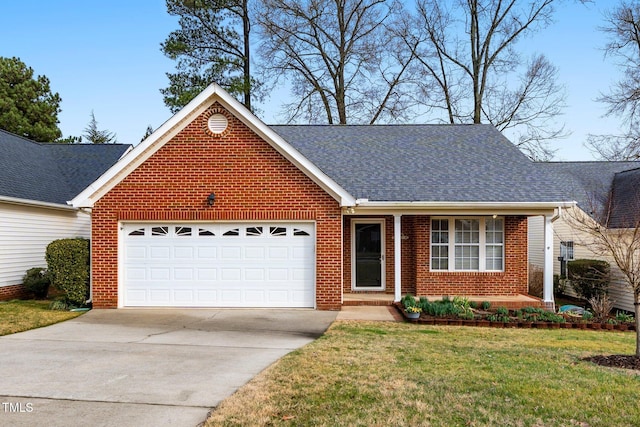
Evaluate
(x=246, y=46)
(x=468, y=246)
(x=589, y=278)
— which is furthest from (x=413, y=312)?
(x=246, y=46)

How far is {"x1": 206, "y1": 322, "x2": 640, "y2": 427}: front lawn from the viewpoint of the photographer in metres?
4.92

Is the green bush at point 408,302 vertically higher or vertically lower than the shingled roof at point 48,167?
lower

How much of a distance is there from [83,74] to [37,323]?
1867 centimetres

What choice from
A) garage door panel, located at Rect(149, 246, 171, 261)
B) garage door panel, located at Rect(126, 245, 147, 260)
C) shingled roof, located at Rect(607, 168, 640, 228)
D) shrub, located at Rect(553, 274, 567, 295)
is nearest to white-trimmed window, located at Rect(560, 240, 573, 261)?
shrub, located at Rect(553, 274, 567, 295)

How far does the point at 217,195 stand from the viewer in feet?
41.4

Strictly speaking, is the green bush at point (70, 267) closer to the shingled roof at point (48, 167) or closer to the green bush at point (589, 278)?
the shingled roof at point (48, 167)

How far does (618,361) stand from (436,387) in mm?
3427

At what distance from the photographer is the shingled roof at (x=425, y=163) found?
13.6 metres

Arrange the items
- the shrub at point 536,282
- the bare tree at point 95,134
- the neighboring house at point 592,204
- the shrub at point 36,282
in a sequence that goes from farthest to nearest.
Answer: the bare tree at point 95,134
the shrub at point 536,282
the neighboring house at point 592,204
the shrub at point 36,282

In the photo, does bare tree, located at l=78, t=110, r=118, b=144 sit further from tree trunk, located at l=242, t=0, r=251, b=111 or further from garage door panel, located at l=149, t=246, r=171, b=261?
garage door panel, located at l=149, t=246, r=171, b=261

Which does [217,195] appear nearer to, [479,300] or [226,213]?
[226,213]

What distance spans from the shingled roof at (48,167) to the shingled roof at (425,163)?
8327mm

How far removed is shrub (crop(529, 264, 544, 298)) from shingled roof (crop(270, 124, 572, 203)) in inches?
187

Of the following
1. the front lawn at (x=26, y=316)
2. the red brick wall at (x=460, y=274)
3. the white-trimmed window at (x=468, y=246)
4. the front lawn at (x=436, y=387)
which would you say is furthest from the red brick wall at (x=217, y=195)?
the front lawn at (x=436, y=387)
